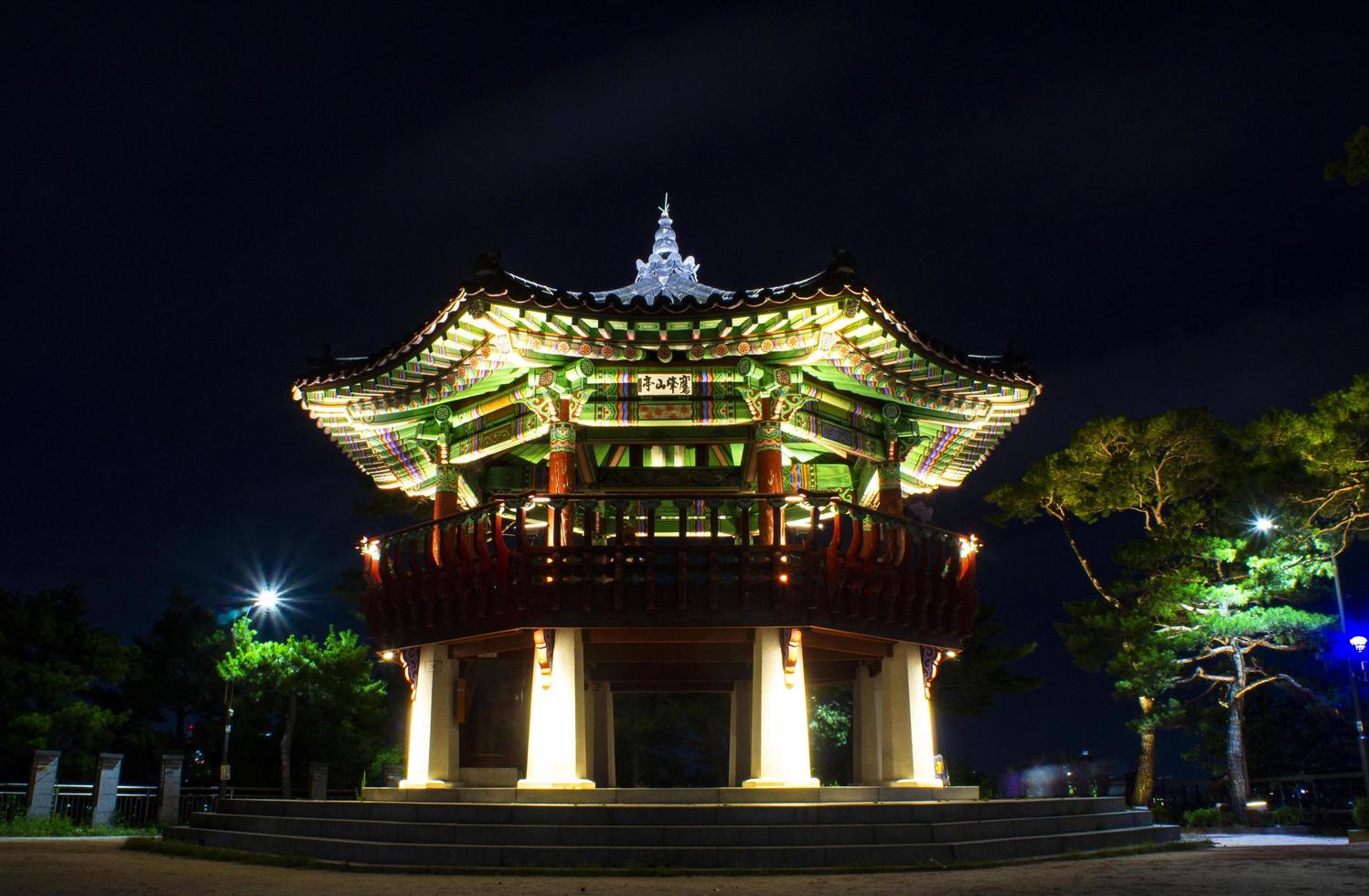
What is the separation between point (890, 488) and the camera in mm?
17094

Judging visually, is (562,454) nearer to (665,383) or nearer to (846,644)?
(665,383)

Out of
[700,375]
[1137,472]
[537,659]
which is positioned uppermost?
[1137,472]

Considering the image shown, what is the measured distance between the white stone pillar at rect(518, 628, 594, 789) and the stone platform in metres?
0.35

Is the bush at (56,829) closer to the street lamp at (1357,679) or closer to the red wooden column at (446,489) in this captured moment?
the red wooden column at (446,489)

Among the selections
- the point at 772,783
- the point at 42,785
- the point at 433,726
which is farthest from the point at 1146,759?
the point at 42,785

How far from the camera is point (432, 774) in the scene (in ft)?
50.0

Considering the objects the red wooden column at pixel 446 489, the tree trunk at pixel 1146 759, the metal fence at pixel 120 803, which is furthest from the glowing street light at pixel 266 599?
the tree trunk at pixel 1146 759

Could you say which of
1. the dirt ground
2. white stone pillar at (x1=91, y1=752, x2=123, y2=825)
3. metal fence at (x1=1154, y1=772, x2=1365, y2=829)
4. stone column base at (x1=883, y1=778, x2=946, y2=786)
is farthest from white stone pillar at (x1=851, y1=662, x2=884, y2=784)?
metal fence at (x1=1154, y1=772, x2=1365, y2=829)

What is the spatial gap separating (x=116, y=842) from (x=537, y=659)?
31.6 ft

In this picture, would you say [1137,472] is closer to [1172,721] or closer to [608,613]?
[1172,721]

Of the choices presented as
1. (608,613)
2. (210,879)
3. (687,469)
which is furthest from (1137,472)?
(210,879)

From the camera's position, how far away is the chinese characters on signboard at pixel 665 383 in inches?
616

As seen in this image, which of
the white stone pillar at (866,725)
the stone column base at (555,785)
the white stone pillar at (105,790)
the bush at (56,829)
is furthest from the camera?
the white stone pillar at (105,790)

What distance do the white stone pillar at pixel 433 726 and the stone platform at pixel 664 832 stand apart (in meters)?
2.09
